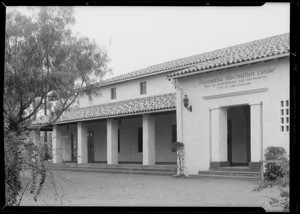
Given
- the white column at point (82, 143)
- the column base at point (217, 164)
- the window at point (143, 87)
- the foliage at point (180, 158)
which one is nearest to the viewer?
the column base at point (217, 164)

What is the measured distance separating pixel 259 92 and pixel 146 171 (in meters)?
6.52

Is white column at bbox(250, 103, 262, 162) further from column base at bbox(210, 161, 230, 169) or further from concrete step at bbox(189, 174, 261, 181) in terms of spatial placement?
column base at bbox(210, 161, 230, 169)

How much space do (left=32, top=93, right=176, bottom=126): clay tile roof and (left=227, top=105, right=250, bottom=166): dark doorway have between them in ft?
7.91

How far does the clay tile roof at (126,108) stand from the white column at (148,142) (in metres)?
0.56

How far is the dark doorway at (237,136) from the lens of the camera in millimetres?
17859

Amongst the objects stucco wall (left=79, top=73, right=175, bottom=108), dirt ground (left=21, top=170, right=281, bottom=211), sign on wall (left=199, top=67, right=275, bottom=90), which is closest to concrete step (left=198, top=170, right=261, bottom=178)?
dirt ground (left=21, top=170, right=281, bottom=211)

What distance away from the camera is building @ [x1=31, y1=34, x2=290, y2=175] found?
14.0 meters

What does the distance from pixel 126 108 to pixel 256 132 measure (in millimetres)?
8356

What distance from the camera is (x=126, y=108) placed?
21.5m

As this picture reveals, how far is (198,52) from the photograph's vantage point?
2378 centimetres

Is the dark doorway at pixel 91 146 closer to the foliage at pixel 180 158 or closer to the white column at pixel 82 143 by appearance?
the white column at pixel 82 143

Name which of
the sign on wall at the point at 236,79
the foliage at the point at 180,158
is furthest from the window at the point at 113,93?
the sign on wall at the point at 236,79
